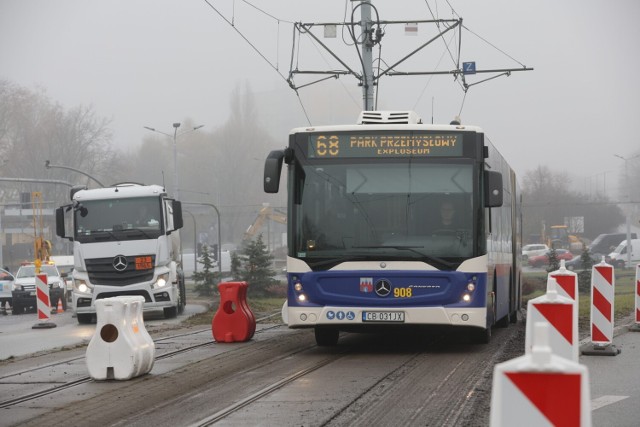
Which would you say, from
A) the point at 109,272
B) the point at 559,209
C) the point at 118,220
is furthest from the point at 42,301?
the point at 559,209

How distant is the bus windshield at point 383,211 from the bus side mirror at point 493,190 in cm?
25

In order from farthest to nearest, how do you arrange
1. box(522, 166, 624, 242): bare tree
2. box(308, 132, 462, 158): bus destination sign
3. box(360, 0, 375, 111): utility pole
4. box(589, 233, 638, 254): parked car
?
box(522, 166, 624, 242): bare tree < box(589, 233, 638, 254): parked car < box(360, 0, 375, 111): utility pole < box(308, 132, 462, 158): bus destination sign

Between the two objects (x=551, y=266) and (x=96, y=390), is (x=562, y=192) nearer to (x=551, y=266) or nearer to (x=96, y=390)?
(x=551, y=266)

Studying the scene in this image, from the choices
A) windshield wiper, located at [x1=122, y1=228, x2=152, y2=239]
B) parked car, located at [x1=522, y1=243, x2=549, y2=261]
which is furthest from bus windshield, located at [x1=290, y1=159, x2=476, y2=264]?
parked car, located at [x1=522, y1=243, x2=549, y2=261]

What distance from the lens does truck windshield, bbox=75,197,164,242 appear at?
2747 cm

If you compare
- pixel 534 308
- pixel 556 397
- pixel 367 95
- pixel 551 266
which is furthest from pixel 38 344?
pixel 551 266

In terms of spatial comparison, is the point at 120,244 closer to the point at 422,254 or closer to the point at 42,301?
the point at 42,301

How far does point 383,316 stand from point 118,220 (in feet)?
48.2

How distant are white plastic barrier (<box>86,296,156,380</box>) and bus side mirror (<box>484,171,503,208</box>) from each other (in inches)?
193

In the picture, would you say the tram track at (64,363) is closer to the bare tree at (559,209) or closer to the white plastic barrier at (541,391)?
the white plastic barrier at (541,391)

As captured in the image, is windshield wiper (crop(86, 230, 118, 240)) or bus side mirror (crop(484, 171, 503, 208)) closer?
bus side mirror (crop(484, 171, 503, 208))

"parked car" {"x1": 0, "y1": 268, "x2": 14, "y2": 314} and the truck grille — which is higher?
the truck grille

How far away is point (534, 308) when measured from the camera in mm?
7523

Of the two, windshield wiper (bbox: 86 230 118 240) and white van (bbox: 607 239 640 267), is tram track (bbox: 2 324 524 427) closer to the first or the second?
windshield wiper (bbox: 86 230 118 240)
